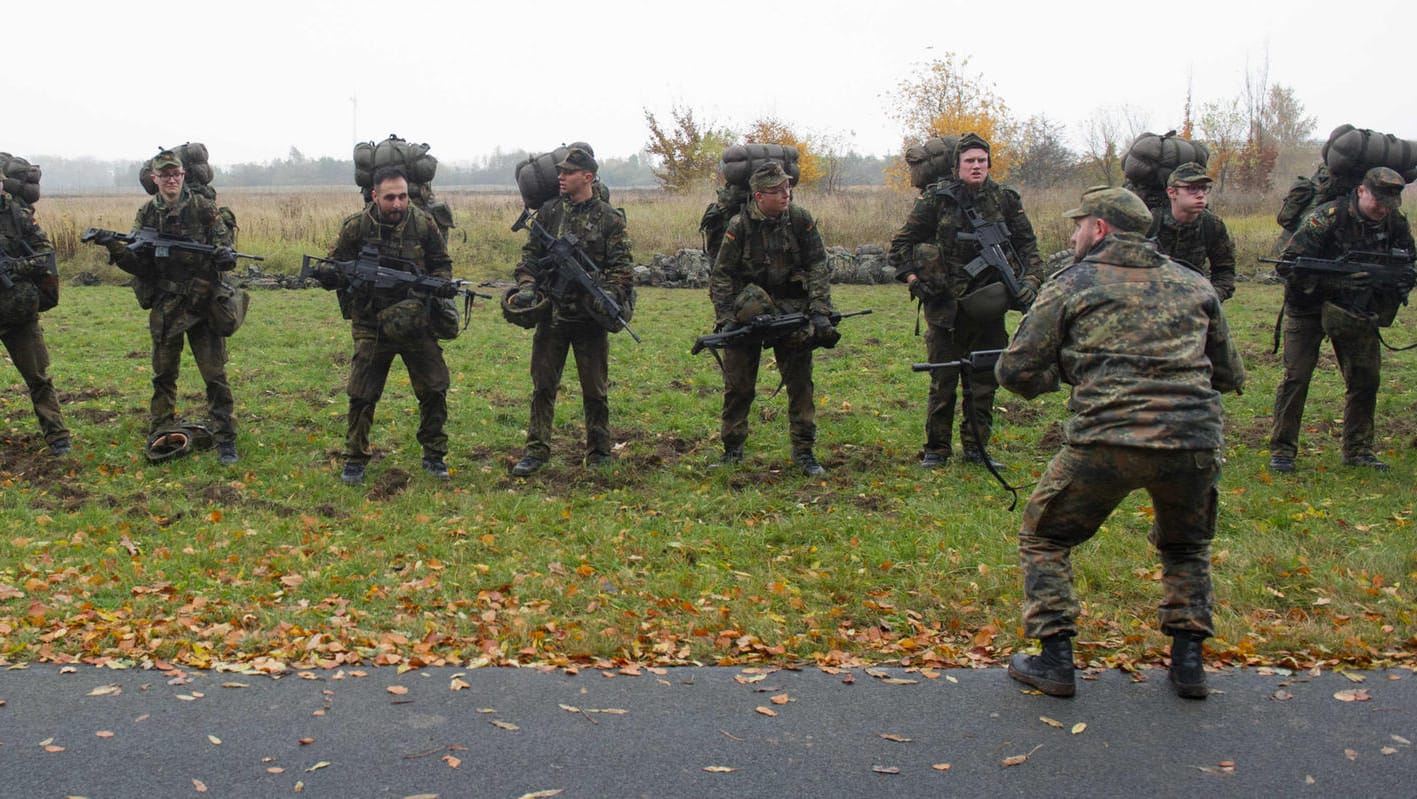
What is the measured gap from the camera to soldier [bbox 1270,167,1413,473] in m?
7.91

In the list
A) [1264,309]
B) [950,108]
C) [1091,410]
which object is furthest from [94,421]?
[950,108]

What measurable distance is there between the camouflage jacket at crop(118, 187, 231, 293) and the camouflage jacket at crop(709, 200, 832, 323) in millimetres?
3968

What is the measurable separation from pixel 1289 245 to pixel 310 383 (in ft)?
30.3

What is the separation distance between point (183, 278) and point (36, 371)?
1.46 meters

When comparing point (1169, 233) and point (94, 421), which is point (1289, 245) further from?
point (94, 421)

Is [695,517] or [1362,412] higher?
[1362,412]

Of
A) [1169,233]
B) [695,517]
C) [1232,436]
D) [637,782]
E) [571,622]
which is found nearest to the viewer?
[637,782]

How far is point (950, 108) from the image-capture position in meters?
35.8

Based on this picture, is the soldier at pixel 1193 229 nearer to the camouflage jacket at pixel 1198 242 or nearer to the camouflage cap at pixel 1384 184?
the camouflage jacket at pixel 1198 242

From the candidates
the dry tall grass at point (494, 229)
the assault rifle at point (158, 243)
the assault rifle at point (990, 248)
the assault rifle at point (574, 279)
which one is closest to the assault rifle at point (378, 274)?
the assault rifle at point (574, 279)

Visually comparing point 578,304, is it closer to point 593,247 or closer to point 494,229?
point 593,247

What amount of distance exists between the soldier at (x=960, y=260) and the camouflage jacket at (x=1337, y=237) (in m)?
1.90

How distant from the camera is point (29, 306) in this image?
861cm

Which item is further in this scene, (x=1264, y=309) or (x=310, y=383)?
(x=1264, y=309)
